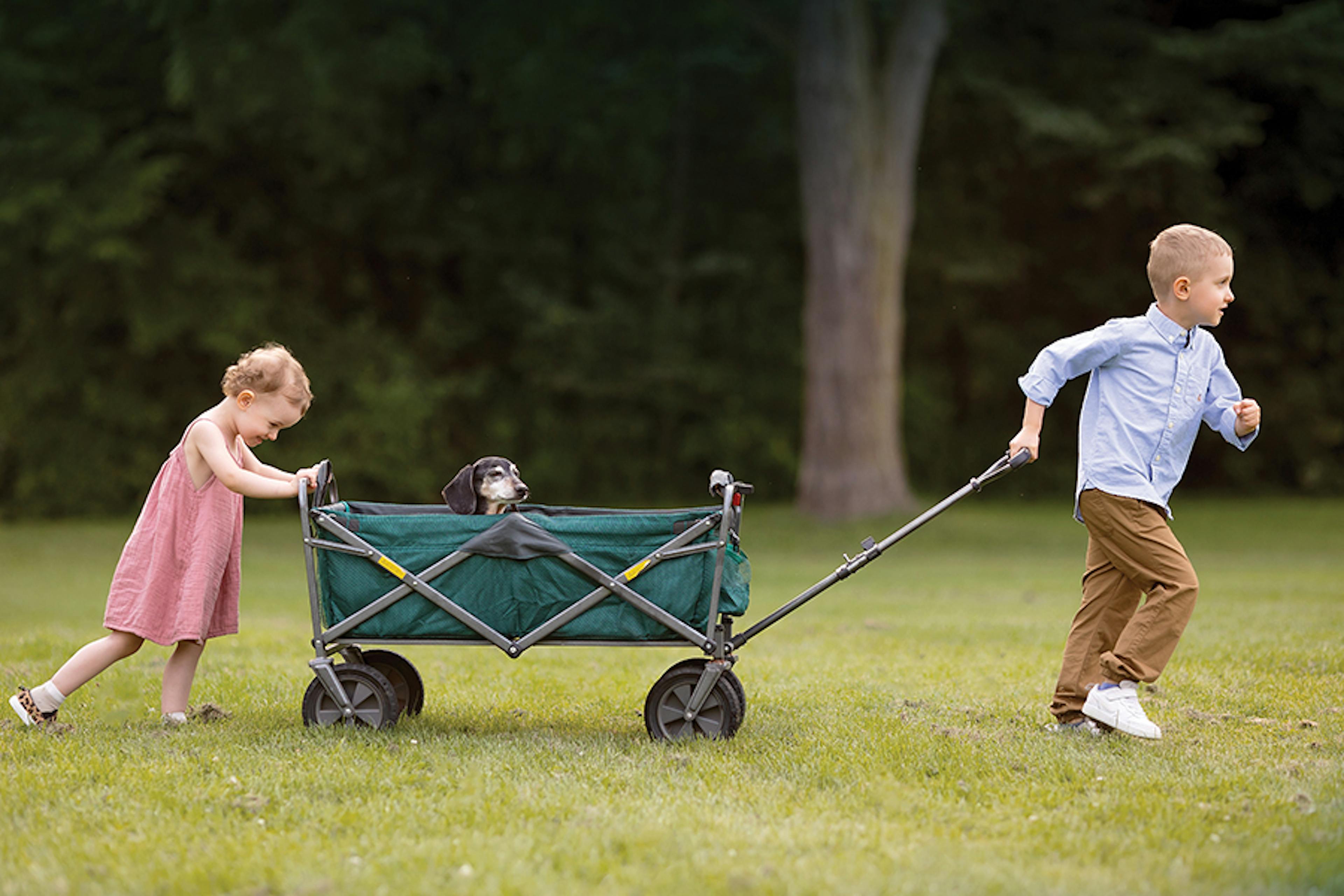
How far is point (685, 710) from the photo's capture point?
483 cm

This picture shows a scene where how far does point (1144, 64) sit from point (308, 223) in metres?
12.5

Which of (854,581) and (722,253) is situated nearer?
(854,581)

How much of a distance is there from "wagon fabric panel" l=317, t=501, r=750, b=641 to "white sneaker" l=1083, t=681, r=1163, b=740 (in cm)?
130

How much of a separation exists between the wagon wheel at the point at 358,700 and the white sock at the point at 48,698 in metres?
0.91

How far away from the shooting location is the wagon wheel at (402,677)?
17.6 ft

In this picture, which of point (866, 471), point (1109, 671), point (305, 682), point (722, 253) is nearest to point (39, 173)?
point (722, 253)

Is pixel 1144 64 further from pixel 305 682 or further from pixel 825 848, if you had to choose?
pixel 825 848

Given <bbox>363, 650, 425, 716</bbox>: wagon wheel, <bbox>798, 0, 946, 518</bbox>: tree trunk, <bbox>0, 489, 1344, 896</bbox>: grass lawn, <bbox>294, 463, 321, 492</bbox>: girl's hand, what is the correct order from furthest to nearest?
1. <bbox>798, 0, 946, 518</bbox>: tree trunk
2. <bbox>363, 650, 425, 716</bbox>: wagon wheel
3. <bbox>294, 463, 321, 492</bbox>: girl's hand
4. <bbox>0, 489, 1344, 896</bbox>: grass lawn

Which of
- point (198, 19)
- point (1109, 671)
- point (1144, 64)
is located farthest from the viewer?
point (1144, 64)

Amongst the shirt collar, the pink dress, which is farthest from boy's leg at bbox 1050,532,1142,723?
the pink dress

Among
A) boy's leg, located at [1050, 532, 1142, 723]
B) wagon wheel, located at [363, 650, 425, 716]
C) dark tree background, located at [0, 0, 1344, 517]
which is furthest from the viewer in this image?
dark tree background, located at [0, 0, 1344, 517]

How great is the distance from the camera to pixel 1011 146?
76.4 feet

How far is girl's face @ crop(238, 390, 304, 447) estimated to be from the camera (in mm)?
5059

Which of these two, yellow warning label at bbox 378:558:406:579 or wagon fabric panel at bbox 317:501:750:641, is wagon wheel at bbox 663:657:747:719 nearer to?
wagon fabric panel at bbox 317:501:750:641
